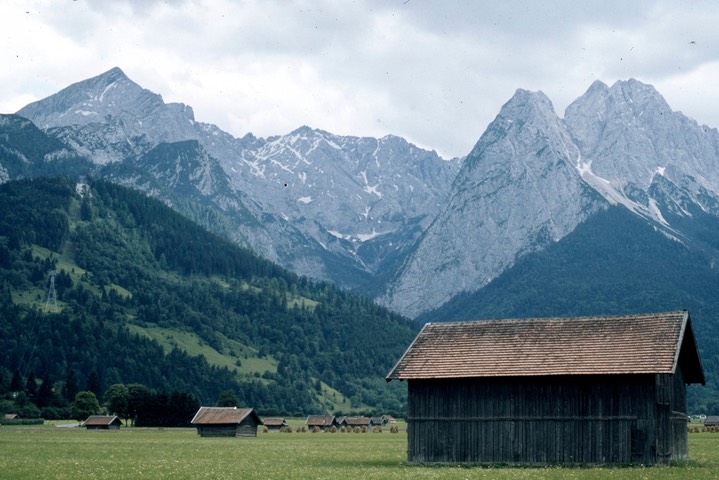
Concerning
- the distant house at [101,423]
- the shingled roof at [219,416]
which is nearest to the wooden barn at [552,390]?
the shingled roof at [219,416]

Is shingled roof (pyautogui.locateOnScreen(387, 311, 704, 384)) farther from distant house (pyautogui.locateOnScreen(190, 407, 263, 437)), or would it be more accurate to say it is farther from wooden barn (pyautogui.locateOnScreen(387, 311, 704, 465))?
distant house (pyautogui.locateOnScreen(190, 407, 263, 437))

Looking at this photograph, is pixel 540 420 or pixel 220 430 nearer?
pixel 540 420

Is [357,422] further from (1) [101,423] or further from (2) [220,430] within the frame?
(2) [220,430]

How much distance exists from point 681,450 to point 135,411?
119570 mm

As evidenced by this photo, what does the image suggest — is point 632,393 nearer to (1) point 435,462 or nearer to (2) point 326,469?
(1) point 435,462

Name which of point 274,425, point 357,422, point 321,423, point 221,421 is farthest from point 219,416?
point 357,422

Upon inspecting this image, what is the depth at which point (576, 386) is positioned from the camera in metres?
56.7

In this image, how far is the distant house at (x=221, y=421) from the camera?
126 metres

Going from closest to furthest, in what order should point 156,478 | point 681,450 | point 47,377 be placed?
point 156,478, point 681,450, point 47,377

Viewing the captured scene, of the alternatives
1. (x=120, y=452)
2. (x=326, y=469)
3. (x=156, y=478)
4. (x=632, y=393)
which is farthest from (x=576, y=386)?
(x=120, y=452)

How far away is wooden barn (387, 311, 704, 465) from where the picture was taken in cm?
5481

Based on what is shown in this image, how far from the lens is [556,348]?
5766cm

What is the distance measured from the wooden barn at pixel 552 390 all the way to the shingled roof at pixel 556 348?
6cm

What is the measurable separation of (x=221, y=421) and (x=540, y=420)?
74.6 meters
